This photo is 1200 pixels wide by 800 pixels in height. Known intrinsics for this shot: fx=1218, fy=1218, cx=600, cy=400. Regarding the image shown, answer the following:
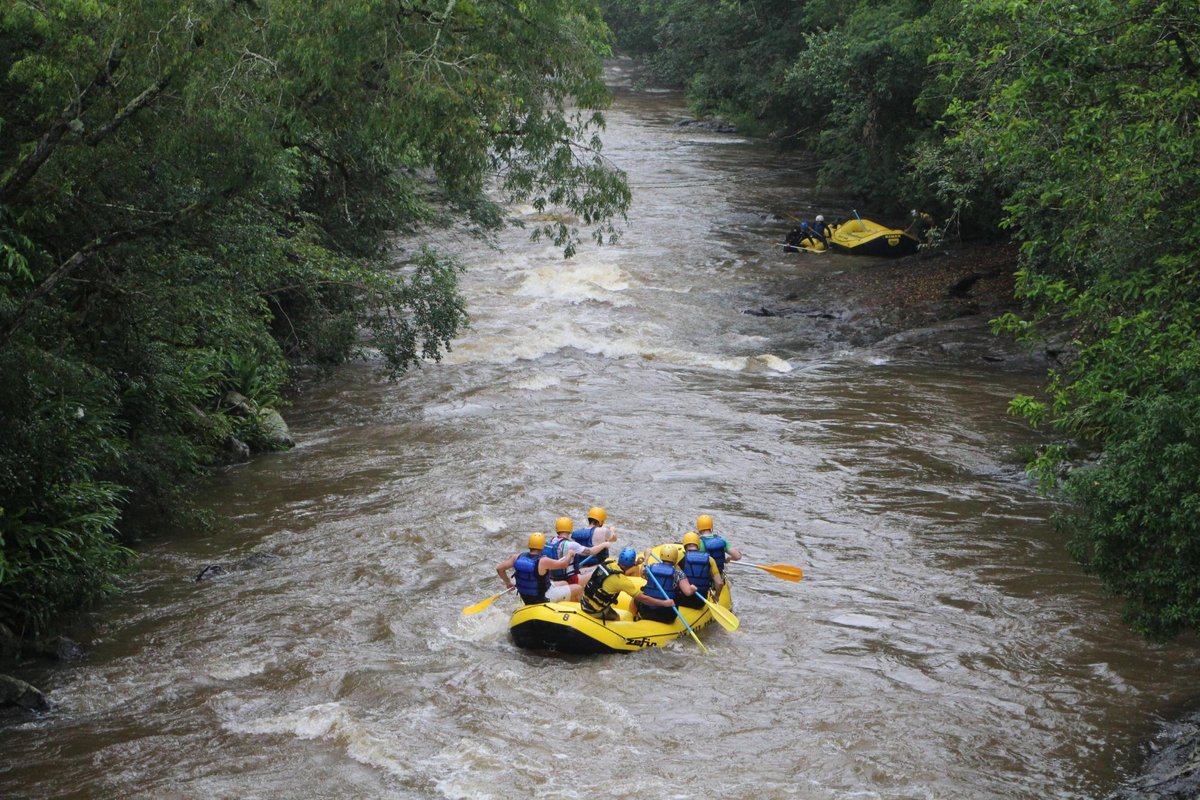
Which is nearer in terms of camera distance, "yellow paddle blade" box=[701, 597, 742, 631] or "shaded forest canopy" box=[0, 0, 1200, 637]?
"shaded forest canopy" box=[0, 0, 1200, 637]

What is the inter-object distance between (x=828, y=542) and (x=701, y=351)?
8708 mm

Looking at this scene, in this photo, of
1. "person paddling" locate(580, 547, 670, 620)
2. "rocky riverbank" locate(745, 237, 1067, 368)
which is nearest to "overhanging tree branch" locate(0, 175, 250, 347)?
"person paddling" locate(580, 547, 670, 620)

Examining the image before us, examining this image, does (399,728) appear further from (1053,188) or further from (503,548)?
(1053,188)

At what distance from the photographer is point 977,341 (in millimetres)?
21406

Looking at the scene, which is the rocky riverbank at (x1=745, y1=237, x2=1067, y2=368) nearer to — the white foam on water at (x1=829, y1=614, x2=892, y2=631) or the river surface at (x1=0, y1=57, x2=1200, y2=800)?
the river surface at (x1=0, y1=57, x2=1200, y2=800)

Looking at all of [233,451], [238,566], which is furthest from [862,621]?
[233,451]

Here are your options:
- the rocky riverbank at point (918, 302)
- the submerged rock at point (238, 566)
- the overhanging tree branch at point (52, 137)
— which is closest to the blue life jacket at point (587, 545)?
the submerged rock at point (238, 566)

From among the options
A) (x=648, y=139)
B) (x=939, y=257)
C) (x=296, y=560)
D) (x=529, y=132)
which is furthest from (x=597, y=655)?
(x=648, y=139)

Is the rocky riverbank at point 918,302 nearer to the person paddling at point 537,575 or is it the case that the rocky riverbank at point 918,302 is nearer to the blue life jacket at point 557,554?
the blue life jacket at point 557,554

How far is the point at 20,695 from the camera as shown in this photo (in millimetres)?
9156

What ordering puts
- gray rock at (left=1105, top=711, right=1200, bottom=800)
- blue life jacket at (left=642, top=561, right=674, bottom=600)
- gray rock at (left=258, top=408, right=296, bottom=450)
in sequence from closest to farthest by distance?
gray rock at (left=1105, top=711, right=1200, bottom=800) → blue life jacket at (left=642, top=561, right=674, bottom=600) → gray rock at (left=258, top=408, right=296, bottom=450)

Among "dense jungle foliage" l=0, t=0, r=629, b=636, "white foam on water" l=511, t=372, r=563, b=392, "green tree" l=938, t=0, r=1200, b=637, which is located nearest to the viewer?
"green tree" l=938, t=0, r=1200, b=637

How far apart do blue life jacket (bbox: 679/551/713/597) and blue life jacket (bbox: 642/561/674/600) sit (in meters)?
0.24

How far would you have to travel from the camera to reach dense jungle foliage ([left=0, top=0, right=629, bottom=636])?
367 inches
